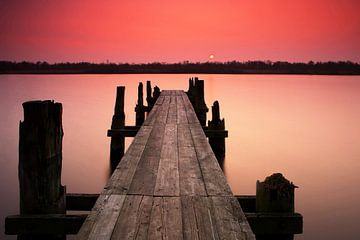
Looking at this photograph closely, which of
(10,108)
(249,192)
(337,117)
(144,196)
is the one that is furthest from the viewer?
(10,108)

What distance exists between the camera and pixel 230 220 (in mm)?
2801

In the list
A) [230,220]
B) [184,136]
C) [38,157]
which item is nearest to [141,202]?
[230,220]

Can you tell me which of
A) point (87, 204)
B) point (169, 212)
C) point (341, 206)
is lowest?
point (341, 206)

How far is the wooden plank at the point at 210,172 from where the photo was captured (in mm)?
3451

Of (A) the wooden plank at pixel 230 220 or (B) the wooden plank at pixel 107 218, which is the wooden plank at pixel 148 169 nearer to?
(B) the wooden plank at pixel 107 218

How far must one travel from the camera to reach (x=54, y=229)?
10.9ft

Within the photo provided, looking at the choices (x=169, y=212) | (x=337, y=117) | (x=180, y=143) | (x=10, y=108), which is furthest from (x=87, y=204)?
(x=10, y=108)

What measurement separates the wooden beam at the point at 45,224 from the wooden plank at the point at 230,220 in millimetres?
1233

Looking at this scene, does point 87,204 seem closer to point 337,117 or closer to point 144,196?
point 144,196

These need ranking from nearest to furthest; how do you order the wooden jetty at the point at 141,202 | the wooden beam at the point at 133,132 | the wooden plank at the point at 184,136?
the wooden jetty at the point at 141,202 < the wooden plank at the point at 184,136 < the wooden beam at the point at 133,132

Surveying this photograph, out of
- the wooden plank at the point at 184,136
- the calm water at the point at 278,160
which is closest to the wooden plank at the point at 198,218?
the wooden plank at the point at 184,136

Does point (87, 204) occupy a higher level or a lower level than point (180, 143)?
lower

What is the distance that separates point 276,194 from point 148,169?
59.0 inches

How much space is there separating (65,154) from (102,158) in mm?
1944
